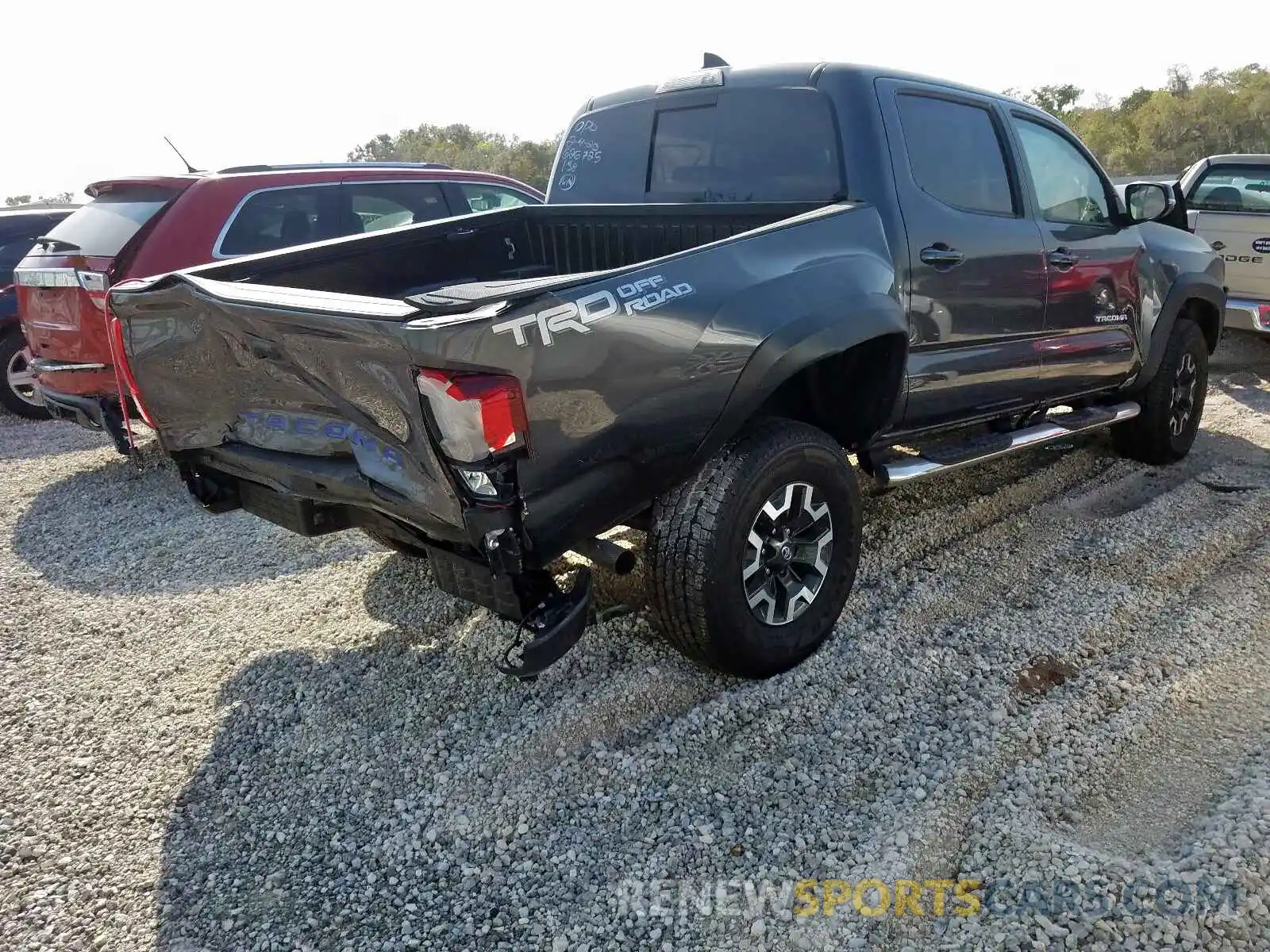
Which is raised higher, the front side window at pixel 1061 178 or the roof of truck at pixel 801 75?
the roof of truck at pixel 801 75

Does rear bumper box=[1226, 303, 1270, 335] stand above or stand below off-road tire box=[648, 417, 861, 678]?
below

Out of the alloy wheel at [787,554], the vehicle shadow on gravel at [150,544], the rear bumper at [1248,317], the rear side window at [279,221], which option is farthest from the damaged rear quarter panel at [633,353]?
the rear bumper at [1248,317]

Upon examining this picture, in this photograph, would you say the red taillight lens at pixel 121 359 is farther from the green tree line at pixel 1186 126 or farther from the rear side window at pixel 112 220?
the green tree line at pixel 1186 126

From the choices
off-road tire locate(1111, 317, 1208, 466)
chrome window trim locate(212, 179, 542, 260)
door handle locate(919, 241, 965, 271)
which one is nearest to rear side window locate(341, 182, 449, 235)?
chrome window trim locate(212, 179, 542, 260)

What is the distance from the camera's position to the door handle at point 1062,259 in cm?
415

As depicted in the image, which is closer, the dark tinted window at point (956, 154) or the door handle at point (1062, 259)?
the dark tinted window at point (956, 154)

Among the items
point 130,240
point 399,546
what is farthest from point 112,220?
point 399,546

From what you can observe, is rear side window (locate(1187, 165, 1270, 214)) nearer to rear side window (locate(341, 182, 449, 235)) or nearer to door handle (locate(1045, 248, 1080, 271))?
door handle (locate(1045, 248, 1080, 271))

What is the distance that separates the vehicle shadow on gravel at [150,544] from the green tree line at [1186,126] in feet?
94.1

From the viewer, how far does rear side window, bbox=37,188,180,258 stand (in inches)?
215

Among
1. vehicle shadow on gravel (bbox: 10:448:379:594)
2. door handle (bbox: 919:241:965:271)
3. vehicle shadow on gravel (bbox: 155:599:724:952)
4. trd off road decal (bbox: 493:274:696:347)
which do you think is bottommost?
vehicle shadow on gravel (bbox: 10:448:379:594)

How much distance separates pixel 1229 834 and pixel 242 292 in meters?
3.09

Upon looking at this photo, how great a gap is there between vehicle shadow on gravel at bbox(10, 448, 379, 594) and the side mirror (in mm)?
4255

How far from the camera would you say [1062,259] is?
420 centimetres
